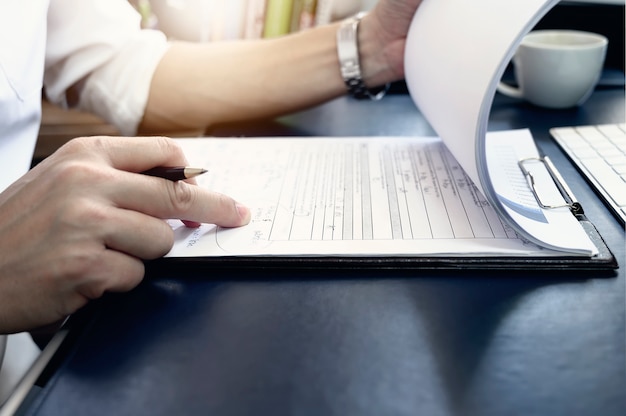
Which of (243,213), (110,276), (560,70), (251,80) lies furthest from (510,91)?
(110,276)

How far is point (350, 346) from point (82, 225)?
197 mm

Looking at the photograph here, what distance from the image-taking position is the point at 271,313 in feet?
1.12

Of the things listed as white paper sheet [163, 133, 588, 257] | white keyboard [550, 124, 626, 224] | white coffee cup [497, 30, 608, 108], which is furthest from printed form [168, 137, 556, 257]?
white coffee cup [497, 30, 608, 108]

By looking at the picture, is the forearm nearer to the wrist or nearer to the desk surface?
the wrist

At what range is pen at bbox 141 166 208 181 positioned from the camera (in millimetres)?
386

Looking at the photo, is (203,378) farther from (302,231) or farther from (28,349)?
(28,349)

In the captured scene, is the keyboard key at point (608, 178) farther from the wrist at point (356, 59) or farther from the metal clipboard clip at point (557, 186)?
the wrist at point (356, 59)

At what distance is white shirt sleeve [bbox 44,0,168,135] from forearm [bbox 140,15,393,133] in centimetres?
2

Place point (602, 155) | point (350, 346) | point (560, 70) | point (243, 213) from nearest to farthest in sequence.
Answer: point (350, 346)
point (243, 213)
point (602, 155)
point (560, 70)

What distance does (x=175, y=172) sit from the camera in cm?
39

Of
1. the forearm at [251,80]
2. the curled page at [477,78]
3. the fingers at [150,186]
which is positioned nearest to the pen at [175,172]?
the fingers at [150,186]

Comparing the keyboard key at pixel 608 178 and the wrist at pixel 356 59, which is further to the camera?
the wrist at pixel 356 59

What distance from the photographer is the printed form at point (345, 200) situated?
0.38 meters

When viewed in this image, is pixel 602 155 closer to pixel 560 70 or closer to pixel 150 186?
pixel 560 70
